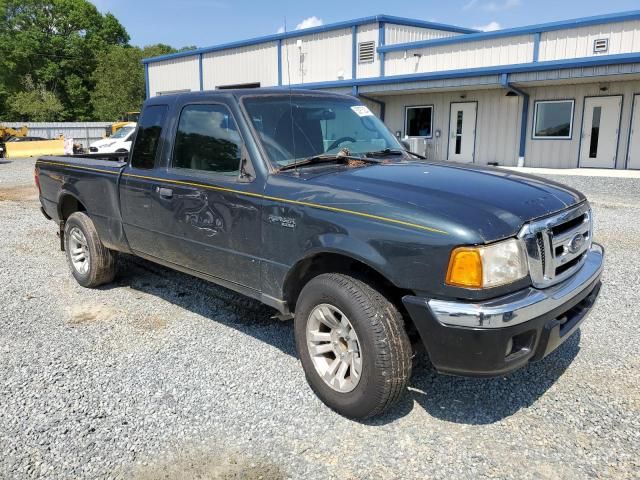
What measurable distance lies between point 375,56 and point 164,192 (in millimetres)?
21043

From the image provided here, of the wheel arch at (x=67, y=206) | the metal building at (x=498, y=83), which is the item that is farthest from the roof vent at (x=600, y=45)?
the wheel arch at (x=67, y=206)

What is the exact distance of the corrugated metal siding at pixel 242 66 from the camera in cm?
2720

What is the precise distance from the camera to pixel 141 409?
3334 mm

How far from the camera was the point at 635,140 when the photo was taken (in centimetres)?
1700

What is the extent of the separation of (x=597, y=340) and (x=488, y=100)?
1714 centimetres

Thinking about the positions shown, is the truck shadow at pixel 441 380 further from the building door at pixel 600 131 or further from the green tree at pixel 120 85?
the green tree at pixel 120 85

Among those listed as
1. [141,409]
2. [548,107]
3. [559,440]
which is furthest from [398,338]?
[548,107]

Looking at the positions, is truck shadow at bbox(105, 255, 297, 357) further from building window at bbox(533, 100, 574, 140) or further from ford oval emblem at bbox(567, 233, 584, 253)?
building window at bbox(533, 100, 574, 140)

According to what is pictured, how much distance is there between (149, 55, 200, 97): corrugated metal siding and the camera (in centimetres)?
3127

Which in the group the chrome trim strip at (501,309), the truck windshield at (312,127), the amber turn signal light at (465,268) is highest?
the truck windshield at (312,127)

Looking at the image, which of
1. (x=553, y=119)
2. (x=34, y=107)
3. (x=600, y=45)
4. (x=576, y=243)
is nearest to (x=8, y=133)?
(x=34, y=107)

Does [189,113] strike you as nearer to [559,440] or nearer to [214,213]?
[214,213]

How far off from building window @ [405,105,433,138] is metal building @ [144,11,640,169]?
0.14 feet

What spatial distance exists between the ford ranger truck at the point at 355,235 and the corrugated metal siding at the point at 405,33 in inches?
815
